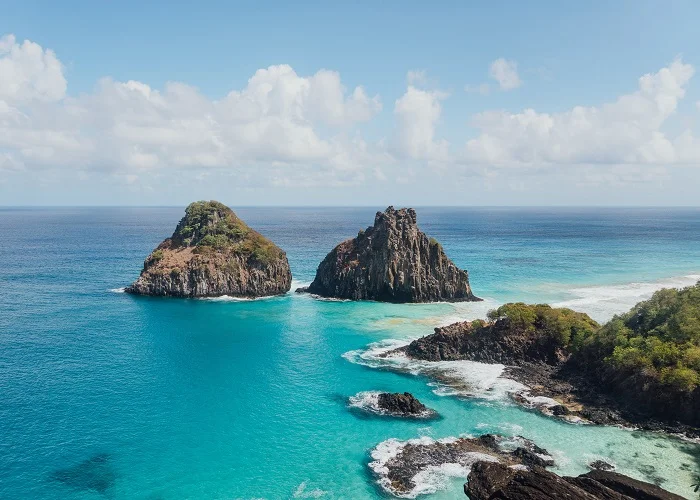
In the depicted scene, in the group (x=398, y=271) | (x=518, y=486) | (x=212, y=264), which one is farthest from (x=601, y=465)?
(x=212, y=264)

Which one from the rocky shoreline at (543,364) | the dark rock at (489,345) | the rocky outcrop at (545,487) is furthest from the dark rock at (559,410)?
the rocky outcrop at (545,487)

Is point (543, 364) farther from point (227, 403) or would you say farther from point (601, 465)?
point (227, 403)

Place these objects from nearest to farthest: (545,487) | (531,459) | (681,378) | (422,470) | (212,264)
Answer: (545,487)
(422,470)
(531,459)
(681,378)
(212,264)

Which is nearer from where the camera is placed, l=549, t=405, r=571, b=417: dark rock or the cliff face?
l=549, t=405, r=571, b=417: dark rock

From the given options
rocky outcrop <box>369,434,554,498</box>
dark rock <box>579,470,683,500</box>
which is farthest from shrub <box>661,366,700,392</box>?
dark rock <box>579,470,683,500</box>

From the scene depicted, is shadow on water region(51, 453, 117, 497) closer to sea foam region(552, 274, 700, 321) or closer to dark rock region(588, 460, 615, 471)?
dark rock region(588, 460, 615, 471)

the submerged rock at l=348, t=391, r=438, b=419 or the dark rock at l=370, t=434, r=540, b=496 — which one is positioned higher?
the submerged rock at l=348, t=391, r=438, b=419
